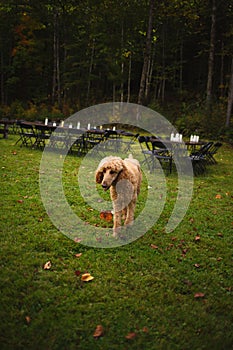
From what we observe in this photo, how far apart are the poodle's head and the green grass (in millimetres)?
923

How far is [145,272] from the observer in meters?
3.48

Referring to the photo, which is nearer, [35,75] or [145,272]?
[145,272]

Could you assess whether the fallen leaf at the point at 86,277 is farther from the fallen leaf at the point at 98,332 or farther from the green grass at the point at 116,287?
the fallen leaf at the point at 98,332

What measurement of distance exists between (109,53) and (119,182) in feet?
72.8

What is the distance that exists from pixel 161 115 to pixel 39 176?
15.6 meters

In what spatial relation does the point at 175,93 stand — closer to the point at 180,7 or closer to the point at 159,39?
the point at 159,39

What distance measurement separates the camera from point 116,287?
315cm

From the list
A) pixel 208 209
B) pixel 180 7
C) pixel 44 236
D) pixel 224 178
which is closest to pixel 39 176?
pixel 44 236

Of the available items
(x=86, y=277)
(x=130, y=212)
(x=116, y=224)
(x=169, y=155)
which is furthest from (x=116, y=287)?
(x=169, y=155)

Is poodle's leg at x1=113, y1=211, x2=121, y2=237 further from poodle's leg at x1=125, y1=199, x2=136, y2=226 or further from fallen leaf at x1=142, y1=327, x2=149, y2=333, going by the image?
fallen leaf at x1=142, y1=327, x2=149, y2=333

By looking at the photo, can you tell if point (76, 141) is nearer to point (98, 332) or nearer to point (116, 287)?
point (116, 287)

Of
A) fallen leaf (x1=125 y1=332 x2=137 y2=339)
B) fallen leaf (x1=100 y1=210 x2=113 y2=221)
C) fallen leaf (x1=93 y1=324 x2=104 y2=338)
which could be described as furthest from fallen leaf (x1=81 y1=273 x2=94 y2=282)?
fallen leaf (x1=100 y1=210 x2=113 y2=221)

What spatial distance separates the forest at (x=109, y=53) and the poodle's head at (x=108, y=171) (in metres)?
15.2

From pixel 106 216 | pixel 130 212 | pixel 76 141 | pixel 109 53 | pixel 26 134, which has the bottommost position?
pixel 106 216
